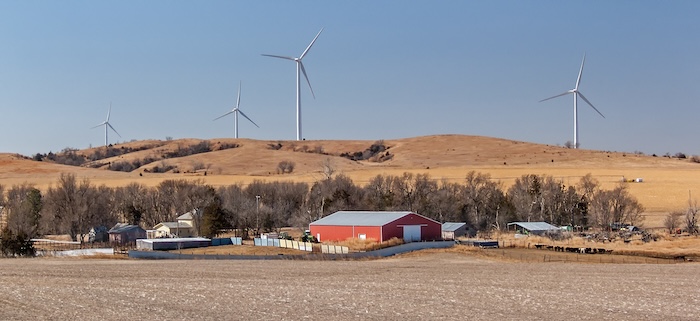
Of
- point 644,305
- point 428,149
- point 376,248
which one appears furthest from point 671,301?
point 428,149

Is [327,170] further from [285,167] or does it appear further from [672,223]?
[672,223]

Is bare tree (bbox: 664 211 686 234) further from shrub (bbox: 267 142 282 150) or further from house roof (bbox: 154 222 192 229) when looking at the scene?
shrub (bbox: 267 142 282 150)

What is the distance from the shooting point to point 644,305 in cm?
2441

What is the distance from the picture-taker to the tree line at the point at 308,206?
78.9 metres

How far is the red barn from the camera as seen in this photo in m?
61.9

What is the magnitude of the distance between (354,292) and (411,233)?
3543cm

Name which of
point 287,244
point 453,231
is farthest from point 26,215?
point 453,231

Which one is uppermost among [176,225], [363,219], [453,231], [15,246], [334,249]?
[363,219]

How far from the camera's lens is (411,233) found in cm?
6319

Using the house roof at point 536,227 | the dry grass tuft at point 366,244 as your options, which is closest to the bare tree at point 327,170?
the house roof at point 536,227

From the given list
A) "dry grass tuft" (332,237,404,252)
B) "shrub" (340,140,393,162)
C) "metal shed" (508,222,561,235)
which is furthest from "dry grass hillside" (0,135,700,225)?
"dry grass tuft" (332,237,404,252)

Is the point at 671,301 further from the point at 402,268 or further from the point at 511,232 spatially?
the point at 511,232

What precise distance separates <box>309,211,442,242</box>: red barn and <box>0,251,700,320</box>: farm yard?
20.4 metres

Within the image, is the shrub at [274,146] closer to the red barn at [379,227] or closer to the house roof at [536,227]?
the house roof at [536,227]
